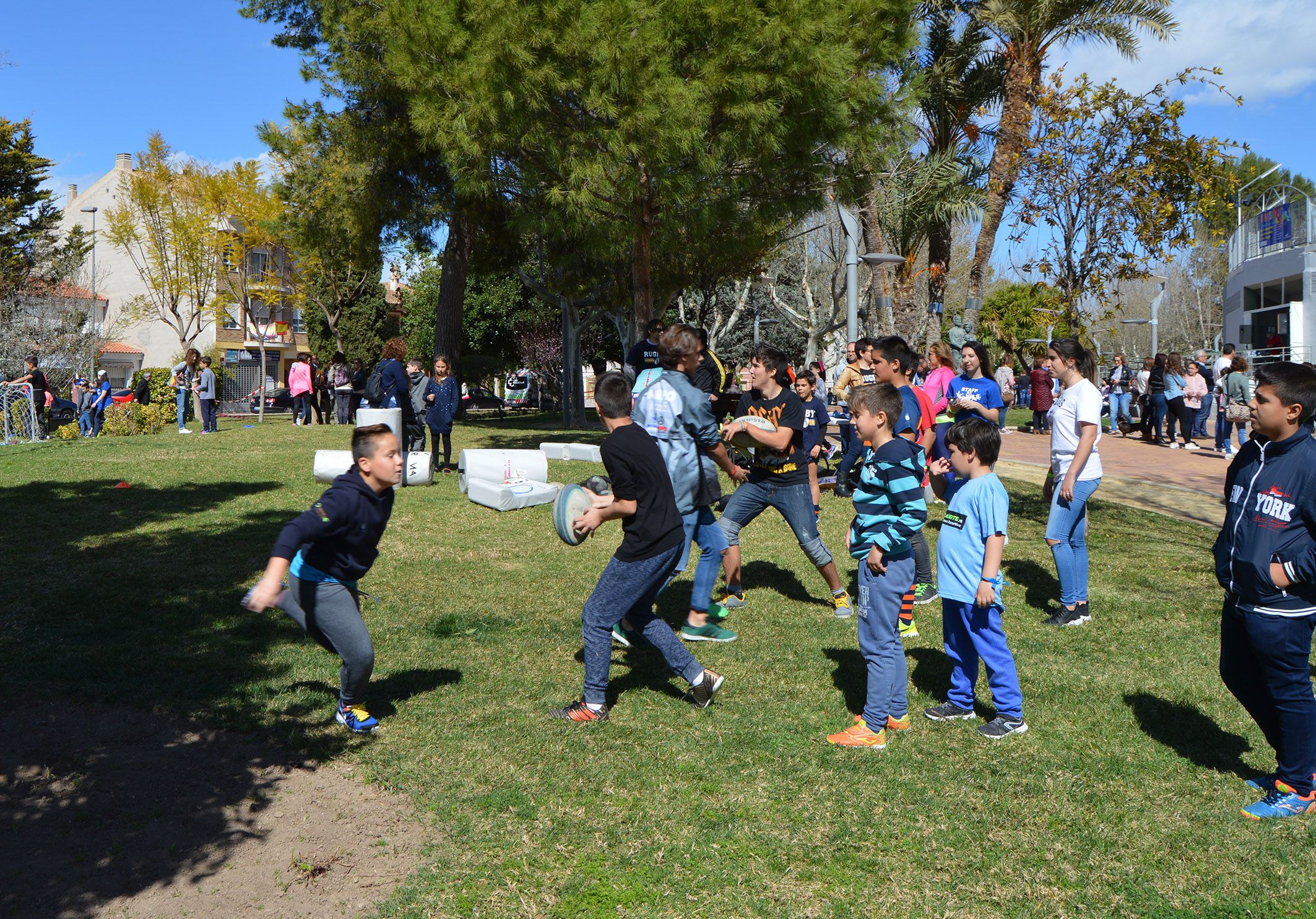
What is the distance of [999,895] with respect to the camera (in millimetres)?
3496

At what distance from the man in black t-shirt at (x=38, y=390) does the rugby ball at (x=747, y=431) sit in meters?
18.1

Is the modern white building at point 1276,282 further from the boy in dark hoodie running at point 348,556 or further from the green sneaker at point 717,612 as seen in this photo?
the boy in dark hoodie running at point 348,556

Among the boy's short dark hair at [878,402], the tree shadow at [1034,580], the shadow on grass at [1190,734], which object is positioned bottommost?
the shadow on grass at [1190,734]

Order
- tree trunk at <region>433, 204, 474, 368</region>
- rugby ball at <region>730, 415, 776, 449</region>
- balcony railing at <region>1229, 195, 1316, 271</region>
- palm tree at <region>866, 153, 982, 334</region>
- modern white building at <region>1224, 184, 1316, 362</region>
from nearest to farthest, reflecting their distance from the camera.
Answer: rugby ball at <region>730, 415, 776, 449</region> → palm tree at <region>866, 153, 982, 334</region> → tree trunk at <region>433, 204, 474, 368</region> → modern white building at <region>1224, 184, 1316, 362</region> → balcony railing at <region>1229, 195, 1316, 271</region>

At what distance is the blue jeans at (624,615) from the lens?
4922mm

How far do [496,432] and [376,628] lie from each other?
1516cm

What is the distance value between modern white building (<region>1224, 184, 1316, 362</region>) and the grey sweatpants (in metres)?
28.7

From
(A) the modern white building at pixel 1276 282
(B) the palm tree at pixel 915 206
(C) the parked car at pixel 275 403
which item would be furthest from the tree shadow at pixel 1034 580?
(C) the parked car at pixel 275 403

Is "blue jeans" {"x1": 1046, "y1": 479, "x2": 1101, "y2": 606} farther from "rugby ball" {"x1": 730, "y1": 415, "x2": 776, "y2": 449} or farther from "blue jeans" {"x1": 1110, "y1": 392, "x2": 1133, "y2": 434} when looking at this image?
"blue jeans" {"x1": 1110, "y1": 392, "x2": 1133, "y2": 434}

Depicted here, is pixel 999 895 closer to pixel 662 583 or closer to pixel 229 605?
pixel 662 583

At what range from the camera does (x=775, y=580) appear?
323 inches

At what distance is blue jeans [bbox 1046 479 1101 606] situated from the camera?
22.3ft

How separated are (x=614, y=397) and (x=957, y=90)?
2035 centimetres

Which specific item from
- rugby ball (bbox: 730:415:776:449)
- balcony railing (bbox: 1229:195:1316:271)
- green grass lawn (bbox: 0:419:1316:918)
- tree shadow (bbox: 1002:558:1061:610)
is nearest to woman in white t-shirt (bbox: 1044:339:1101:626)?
green grass lawn (bbox: 0:419:1316:918)
